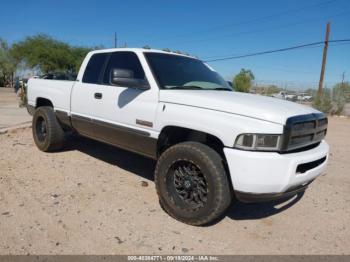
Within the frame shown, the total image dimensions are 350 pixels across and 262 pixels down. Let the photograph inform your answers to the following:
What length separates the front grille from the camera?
117 inches

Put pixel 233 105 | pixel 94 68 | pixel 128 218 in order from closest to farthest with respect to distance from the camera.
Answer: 1. pixel 233 105
2. pixel 128 218
3. pixel 94 68

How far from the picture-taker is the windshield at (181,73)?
13.1ft

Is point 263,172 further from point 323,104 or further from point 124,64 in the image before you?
point 323,104

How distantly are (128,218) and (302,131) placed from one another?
2078 millimetres

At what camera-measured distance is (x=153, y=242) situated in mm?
3092

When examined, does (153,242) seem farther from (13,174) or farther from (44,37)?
(44,37)

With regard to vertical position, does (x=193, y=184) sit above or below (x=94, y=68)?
below

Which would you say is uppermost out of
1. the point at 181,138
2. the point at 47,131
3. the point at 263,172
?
the point at 181,138

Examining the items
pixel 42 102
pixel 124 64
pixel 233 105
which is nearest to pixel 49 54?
pixel 42 102

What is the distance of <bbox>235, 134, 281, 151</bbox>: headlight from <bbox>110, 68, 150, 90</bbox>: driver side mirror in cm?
146

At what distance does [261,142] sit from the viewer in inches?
117

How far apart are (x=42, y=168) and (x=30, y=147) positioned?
1516 millimetres

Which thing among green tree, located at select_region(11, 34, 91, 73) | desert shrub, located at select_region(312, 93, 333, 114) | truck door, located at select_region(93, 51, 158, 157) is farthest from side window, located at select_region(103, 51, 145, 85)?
green tree, located at select_region(11, 34, 91, 73)

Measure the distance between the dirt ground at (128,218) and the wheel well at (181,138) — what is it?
775 millimetres
